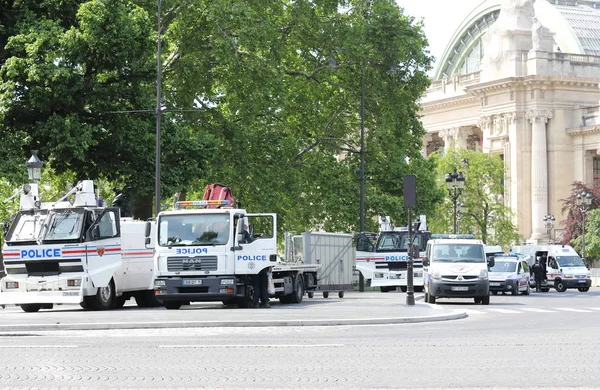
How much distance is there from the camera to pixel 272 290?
3338 centimetres

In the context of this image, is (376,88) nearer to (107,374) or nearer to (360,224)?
(360,224)

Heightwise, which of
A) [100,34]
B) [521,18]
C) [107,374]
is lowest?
[107,374]

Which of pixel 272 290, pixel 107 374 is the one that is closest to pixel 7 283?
pixel 272 290

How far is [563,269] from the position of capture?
2415 inches

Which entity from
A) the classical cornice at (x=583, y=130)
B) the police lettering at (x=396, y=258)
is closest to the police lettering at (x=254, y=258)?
the police lettering at (x=396, y=258)

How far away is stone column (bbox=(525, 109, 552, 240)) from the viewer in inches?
3964

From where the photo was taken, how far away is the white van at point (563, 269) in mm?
60594

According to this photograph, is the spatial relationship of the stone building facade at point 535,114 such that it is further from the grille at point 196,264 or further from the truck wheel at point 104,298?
the grille at point 196,264

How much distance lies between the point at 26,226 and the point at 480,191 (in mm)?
61224

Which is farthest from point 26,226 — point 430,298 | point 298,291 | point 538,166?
point 538,166

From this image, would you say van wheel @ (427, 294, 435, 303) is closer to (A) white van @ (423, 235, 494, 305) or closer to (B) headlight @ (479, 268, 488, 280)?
(A) white van @ (423, 235, 494, 305)

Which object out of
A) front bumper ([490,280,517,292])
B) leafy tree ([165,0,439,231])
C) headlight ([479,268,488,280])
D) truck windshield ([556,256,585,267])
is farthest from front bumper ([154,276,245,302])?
truck windshield ([556,256,585,267])

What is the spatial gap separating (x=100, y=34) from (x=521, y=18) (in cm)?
6759

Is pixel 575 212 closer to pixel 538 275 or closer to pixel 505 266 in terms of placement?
pixel 538 275
